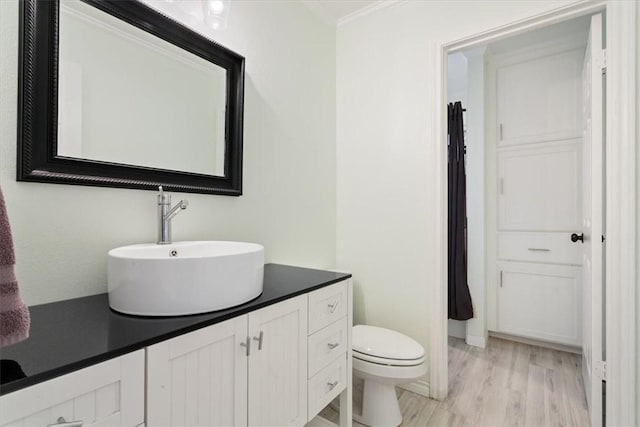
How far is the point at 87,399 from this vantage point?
617 millimetres

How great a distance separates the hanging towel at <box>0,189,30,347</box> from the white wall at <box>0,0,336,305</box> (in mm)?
465

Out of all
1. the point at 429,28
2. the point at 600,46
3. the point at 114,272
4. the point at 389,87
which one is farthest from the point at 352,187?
the point at 114,272

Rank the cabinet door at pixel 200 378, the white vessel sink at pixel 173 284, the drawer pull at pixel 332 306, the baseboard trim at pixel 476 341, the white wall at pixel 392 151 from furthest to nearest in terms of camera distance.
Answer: the baseboard trim at pixel 476 341
the white wall at pixel 392 151
the drawer pull at pixel 332 306
the white vessel sink at pixel 173 284
the cabinet door at pixel 200 378

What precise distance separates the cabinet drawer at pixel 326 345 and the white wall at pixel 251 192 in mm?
560

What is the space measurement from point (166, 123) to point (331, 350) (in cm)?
113

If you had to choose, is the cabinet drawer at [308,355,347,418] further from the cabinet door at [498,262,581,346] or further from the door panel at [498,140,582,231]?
the door panel at [498,140,582,231]

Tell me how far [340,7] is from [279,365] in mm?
2113

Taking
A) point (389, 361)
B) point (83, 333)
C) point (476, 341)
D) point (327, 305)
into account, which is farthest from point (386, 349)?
point (476, 341)

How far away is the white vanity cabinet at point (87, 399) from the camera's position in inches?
21.1

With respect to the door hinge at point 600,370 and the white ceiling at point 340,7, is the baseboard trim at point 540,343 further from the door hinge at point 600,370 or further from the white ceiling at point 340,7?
the white ceiling at point 340,7

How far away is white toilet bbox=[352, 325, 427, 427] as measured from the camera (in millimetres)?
1514

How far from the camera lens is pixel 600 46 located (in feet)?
4.85

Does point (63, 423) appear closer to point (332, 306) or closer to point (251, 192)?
point (332, 306)

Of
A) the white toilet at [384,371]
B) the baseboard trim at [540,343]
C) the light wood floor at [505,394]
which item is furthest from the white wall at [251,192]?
the baseboard trim at [540,343]
